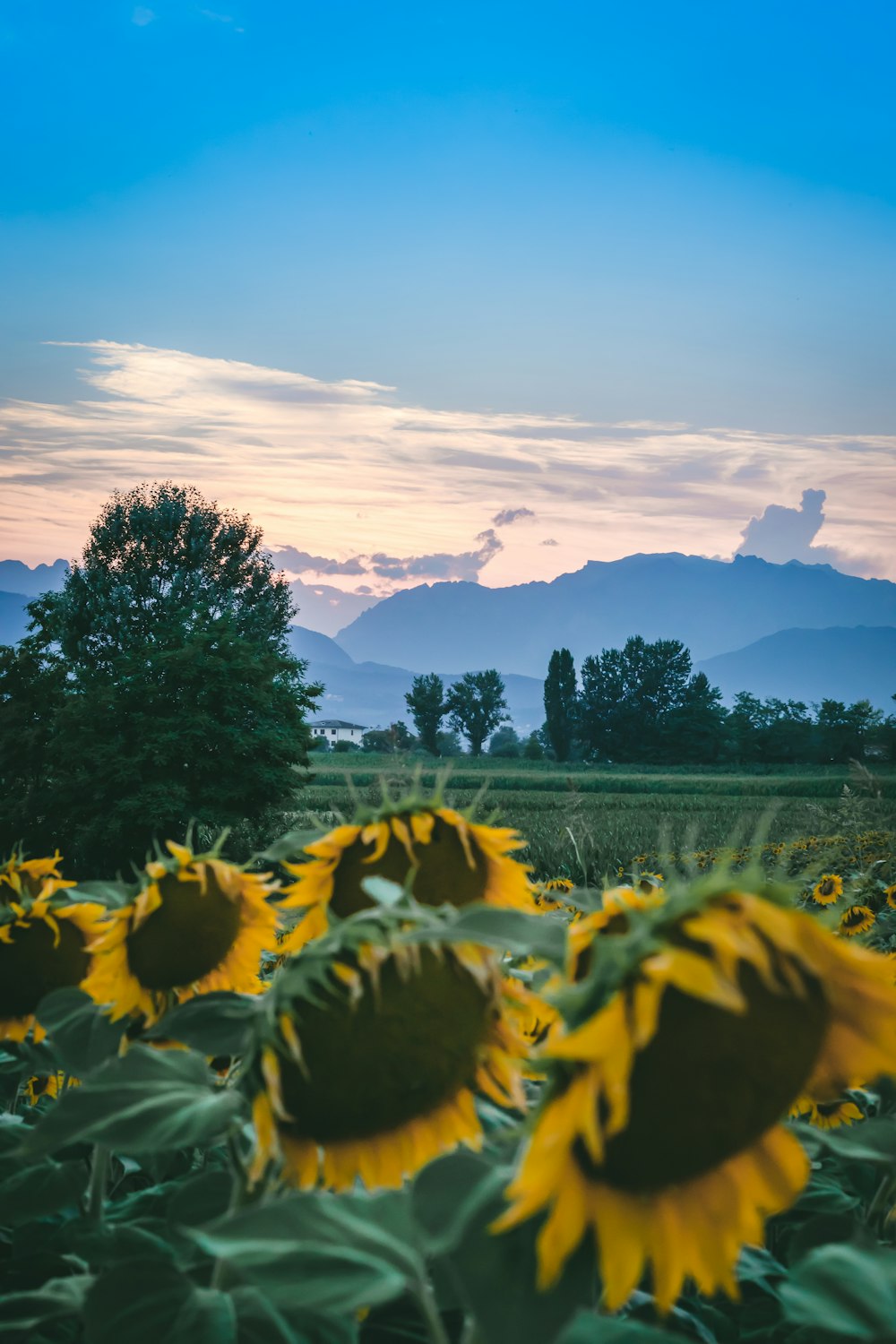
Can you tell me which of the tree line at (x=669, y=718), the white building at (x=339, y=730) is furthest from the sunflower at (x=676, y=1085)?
the white building at (x=339, y=730)

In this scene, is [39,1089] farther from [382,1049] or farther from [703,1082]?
[703,1082]

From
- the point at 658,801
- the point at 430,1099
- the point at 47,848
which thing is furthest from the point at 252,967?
the point at 658,801

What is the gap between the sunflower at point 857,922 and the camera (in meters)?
4.91

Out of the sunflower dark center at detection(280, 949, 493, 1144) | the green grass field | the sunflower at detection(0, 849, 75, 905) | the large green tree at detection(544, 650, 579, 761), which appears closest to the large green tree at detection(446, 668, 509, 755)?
the large green tree at detection(544, 650, 579, 761)

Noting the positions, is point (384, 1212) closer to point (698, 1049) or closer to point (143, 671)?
point (698, 1049)

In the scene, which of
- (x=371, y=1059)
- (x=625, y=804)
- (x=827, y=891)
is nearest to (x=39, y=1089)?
(x=371, y=1059)

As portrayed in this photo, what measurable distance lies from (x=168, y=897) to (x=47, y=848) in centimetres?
1740

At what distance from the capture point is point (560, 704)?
92125 millimetres

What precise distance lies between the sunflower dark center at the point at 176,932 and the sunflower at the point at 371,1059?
1.39ft

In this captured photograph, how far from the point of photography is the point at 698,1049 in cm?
68

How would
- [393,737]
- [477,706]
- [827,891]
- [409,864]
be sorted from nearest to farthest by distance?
[409,864], [393,737], [827,891], [477,706]

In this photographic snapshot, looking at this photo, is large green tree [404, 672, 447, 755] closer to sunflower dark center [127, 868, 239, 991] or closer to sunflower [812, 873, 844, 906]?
sunflower [812, 873, 844, 906]

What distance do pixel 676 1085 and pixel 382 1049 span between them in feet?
0.92

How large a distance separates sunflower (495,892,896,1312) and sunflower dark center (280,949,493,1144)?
18 cm
